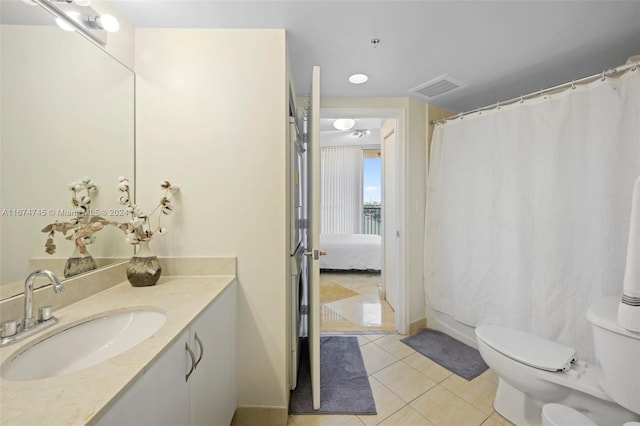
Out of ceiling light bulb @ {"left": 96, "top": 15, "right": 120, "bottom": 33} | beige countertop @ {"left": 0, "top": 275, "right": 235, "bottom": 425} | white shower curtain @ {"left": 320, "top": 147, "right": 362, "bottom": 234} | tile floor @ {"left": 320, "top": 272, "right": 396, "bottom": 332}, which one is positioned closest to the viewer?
beige countertop @ {"left": 0, "top": 275, "right": 235, "bottom": 425}

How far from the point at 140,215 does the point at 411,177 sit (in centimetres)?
214

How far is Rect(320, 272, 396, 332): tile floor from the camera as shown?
252cm

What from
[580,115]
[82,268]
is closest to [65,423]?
[82,268]

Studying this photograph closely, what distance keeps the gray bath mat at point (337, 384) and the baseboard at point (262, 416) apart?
14 cm

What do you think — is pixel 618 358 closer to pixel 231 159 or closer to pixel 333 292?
pixel 231 159

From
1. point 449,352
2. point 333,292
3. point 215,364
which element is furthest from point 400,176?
point 215,364

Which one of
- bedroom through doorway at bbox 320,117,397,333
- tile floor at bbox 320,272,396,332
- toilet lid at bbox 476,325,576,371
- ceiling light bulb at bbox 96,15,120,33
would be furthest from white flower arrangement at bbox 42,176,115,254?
toilet lid at bbox 476,325,576,371

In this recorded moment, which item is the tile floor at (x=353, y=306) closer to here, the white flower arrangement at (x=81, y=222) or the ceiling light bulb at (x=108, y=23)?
the white flower arrangement at (x=81, y=222)

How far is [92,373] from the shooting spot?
58cm

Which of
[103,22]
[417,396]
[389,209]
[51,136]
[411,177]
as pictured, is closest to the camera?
[51,136]

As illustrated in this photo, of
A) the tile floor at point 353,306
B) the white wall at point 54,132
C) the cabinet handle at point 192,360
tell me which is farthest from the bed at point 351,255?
the cabinet handle at point 192,360

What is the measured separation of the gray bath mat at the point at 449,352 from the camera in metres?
1.84

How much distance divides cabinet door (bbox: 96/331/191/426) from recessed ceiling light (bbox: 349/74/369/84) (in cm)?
194

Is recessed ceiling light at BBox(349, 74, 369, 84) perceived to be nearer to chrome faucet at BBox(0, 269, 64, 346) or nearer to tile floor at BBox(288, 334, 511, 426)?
chrome faucet at BBox(0, 269, 64, 346)
